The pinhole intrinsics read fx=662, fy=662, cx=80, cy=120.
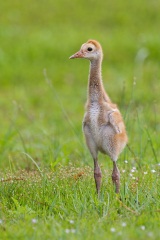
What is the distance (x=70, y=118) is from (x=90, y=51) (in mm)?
5572

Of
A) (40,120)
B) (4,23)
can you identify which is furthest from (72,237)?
(4,23)

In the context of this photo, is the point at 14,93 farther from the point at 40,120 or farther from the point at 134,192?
the point at 134,192

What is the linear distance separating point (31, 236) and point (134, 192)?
1330 mm

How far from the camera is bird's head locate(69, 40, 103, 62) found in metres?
5.52

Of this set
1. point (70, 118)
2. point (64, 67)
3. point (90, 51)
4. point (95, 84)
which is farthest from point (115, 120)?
point (64, 67)

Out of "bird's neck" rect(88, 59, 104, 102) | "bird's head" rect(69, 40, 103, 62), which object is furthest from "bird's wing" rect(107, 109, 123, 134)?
"bird's head" rect(69, 40, 103, 62)

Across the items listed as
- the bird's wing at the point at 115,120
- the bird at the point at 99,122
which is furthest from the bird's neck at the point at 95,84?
the bird's wing at the point at 115,120

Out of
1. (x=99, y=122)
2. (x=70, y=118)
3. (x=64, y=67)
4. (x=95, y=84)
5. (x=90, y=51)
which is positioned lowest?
(x=70, y=118)

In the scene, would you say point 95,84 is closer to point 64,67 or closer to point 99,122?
point 99,122

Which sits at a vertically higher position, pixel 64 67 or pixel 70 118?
pixel 64 67

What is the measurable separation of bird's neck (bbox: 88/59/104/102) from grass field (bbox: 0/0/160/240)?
0.78 m

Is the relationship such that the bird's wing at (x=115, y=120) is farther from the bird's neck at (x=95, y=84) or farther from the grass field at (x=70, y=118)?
the grass field at (x=70, y=118)

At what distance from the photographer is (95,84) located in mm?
5559

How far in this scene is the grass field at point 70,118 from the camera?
195 inches
